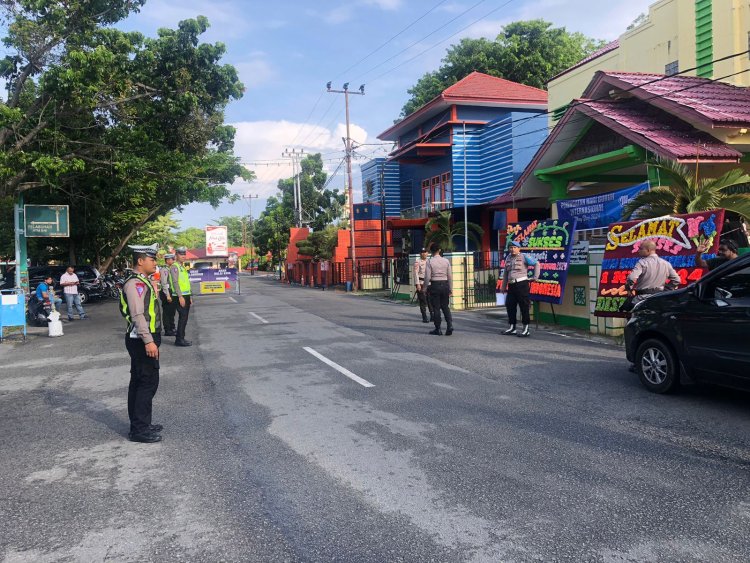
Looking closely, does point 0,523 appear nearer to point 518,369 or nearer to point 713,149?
point 518,369

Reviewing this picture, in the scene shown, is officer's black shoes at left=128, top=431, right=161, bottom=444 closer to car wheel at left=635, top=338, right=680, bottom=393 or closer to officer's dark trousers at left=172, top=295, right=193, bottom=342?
car wheel at left=635, top=338, right=680, bottom=393

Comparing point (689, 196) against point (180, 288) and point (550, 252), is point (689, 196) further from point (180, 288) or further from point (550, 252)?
point (180, 288)

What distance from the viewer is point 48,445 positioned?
547cm

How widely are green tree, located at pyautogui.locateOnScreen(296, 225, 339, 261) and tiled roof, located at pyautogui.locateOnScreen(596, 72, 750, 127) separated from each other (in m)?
27.8

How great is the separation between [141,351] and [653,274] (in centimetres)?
690

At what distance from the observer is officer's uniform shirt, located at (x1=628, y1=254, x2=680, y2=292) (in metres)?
8.50

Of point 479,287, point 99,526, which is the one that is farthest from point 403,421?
point 479,287

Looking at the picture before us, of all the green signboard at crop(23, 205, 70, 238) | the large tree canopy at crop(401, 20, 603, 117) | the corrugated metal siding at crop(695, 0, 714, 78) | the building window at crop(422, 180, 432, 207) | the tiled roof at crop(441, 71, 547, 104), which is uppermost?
the large tree canopy at crop(401, 20, 603, 117)

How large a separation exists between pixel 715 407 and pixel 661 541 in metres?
3.36

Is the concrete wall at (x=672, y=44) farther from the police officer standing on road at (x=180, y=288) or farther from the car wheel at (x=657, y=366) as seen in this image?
the police officer standing on road at (x=180, y=288)

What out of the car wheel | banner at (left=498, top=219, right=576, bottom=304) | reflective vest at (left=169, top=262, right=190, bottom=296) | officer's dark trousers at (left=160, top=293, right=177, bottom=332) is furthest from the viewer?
banner at (left=498, top=219, right=576, bottom=304)

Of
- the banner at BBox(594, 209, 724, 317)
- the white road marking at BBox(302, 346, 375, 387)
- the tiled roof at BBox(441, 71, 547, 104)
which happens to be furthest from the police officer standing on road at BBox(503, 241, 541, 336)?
the tiled roof at BBox(441, 71, 547, 104)

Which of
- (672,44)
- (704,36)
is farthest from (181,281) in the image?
(672,44)

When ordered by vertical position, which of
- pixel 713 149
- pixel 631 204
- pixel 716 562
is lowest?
pixel 716 562
